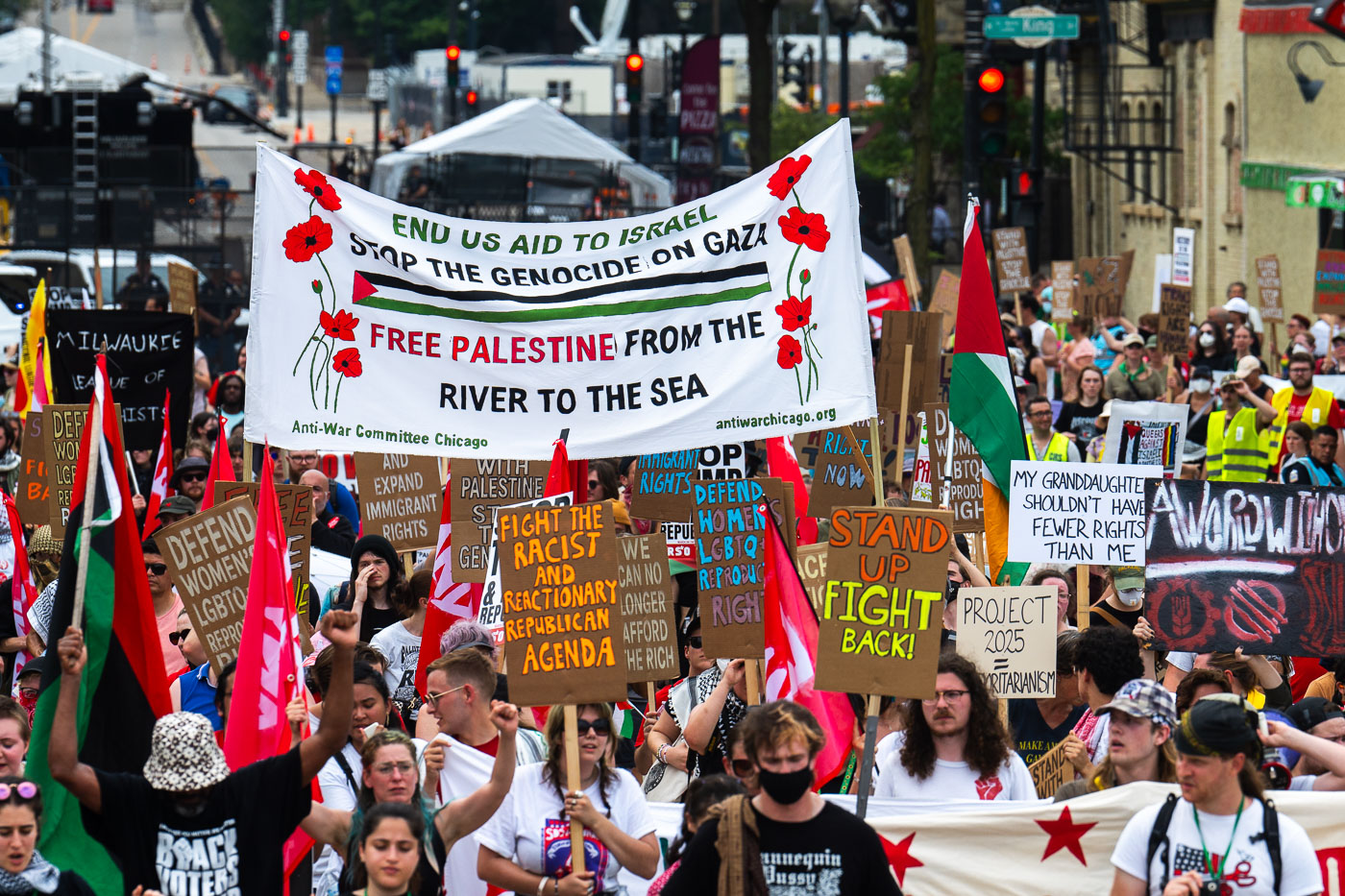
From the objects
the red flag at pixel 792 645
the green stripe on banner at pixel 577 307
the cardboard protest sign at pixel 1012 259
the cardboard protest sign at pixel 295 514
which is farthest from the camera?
the cardboard protest sign at pixel 1012 259

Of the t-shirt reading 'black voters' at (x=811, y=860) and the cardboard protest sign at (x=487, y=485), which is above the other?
the cardboard protest sign at (x=487, y=485)

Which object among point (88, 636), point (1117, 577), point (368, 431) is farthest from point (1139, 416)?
point (88, 636)

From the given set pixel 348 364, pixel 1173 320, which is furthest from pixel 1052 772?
pixel 1173 320

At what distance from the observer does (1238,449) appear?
589 inches

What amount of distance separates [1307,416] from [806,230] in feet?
23.5

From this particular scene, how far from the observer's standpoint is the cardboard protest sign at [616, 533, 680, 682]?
7.57 metres

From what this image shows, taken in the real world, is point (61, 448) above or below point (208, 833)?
above

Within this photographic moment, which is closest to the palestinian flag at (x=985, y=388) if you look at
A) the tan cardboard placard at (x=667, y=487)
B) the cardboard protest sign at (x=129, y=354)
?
the tan cardboard placard at (x=667, y=487)

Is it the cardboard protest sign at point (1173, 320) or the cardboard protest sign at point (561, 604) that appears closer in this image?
the cardboard protest sign at point (561, 604)

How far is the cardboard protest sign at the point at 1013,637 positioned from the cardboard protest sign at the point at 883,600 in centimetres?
88

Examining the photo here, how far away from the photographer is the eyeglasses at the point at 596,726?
6.25 meters

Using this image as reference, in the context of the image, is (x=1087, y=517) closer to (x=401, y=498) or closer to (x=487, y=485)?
(x=487, y=485)

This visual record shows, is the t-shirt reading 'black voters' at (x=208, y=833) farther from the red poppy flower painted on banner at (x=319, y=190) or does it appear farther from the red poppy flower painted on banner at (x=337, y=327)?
the red poppy flower painted on banner at (x=319, y=190)

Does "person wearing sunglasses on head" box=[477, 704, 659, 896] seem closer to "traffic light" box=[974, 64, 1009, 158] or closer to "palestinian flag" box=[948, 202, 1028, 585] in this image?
"palestinian flag" box=[948, 202, 1028, 585]
